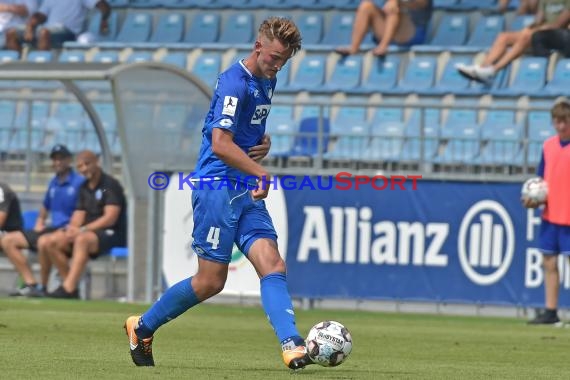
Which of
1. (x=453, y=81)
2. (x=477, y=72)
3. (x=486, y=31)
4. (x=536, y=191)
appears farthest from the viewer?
(x=486, y=31)

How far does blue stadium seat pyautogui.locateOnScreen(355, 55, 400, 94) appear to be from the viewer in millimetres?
21100

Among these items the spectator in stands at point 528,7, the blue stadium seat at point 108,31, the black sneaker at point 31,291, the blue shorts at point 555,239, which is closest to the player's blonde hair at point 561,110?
the blue shorts at point 555,239

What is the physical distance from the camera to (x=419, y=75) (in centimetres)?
2095

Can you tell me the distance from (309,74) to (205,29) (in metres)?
3.30

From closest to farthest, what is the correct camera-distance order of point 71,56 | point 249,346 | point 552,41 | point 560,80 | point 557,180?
point 249,346 → point 557,180 → point 560,80 → point 552,41 → point 71,56

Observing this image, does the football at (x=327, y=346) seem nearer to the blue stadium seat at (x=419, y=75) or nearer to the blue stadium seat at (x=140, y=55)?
the blue stadium seat at (x=419, y=75)

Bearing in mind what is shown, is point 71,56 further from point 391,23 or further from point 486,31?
point 486,31

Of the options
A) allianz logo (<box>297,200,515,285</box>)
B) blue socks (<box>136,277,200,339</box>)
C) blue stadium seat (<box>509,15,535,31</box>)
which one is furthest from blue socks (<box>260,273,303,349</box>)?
blue stadium seat (<box>509,15,535,31</box>)

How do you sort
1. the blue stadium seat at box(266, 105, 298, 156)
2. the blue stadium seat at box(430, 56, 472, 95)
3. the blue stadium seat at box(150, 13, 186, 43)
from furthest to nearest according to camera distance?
the blue stadium seat at box(150, 13, 186, 43), the blue stadium seat at box(430, 56, 472, 95), the blue stadium seat at box(266, 105, 298, 156)

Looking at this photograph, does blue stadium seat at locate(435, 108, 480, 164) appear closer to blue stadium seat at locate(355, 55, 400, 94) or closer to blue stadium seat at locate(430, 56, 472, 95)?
blue stadium seat at locate(430, 56, 472, 95)

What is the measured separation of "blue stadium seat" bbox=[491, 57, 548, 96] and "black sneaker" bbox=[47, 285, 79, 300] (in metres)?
6.82

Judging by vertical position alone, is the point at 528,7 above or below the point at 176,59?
above

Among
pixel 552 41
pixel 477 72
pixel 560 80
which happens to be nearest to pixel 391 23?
pixel 477 72

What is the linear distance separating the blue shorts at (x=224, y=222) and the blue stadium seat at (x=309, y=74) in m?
13.3
